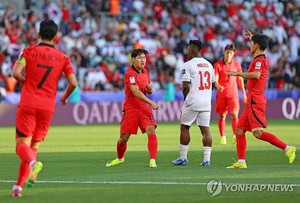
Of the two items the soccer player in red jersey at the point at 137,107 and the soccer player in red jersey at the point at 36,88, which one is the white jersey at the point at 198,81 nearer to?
the soccer player in red jersey at the point at 137,107

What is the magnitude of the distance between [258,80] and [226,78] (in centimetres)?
716

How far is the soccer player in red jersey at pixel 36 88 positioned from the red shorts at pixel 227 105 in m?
11.8

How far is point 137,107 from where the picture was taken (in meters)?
17.7

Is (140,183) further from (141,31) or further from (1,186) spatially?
(141,31)

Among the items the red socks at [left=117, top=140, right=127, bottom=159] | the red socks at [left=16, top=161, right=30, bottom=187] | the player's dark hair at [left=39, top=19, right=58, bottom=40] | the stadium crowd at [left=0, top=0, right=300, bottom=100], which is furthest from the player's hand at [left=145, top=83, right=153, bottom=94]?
the stadium crowd at [left=0, top=0, right=300, bottom=100]

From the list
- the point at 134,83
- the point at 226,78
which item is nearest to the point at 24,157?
the point at 134,83

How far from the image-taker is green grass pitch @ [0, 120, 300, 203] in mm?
12677

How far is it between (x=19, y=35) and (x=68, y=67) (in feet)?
84.6

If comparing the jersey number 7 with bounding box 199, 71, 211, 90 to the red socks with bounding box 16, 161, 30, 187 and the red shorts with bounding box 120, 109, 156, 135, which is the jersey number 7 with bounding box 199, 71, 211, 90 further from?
the red socks with bounding box 16, 161, 30, 187

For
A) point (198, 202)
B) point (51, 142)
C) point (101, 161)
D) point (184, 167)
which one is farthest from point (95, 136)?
point (198, 202)

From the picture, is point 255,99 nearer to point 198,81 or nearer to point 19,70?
point 198,81

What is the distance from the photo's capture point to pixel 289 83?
133ft

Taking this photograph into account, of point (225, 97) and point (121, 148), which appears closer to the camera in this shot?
point (121, 148)

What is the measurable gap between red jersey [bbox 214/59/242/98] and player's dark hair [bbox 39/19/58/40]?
37.0 feet
